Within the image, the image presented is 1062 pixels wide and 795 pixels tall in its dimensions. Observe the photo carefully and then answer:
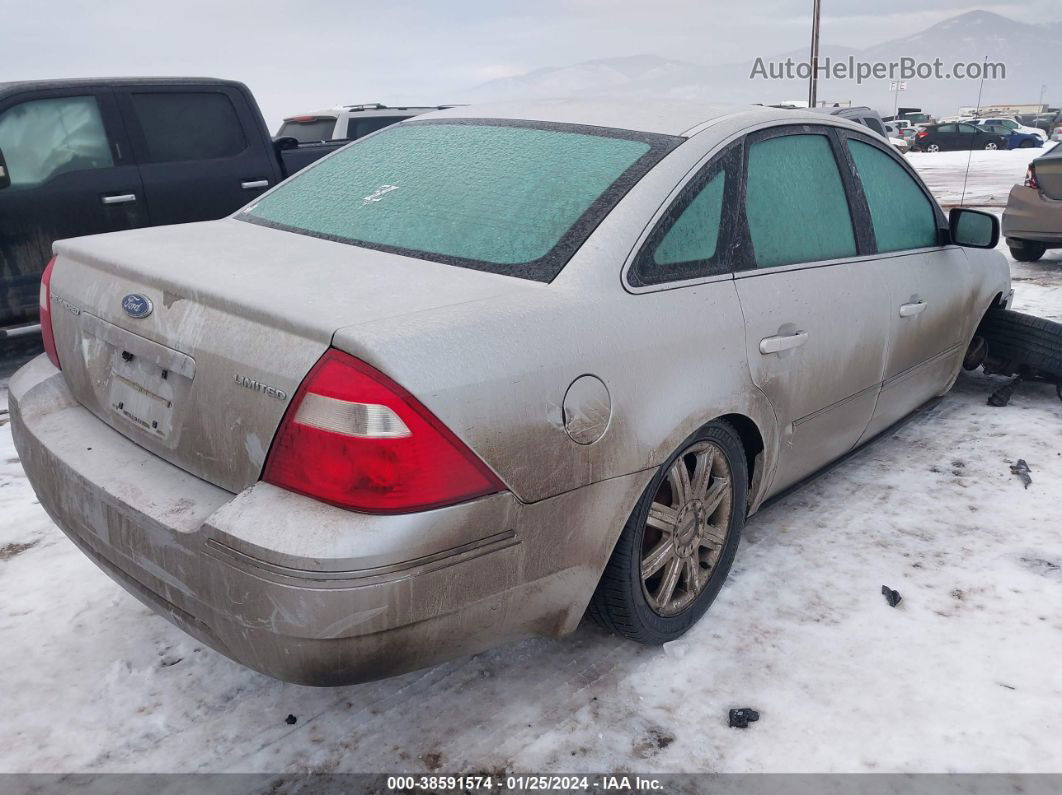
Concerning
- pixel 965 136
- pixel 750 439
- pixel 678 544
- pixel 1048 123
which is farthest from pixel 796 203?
pixel 1048 123

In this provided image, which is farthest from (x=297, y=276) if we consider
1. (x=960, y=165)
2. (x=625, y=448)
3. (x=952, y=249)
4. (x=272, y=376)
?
(x=960, y=165)

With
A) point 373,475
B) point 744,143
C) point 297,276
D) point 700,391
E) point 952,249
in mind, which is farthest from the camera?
point 952,249

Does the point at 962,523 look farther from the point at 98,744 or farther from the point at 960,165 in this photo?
the point at 960,165

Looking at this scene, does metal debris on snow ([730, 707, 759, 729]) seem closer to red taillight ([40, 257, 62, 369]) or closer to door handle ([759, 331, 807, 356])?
door handle ([759, 331, 807, 356])

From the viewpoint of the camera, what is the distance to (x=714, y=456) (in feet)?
8.79

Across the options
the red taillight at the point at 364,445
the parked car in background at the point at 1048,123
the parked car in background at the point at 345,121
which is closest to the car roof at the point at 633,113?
the red taillight at the point at 364,445

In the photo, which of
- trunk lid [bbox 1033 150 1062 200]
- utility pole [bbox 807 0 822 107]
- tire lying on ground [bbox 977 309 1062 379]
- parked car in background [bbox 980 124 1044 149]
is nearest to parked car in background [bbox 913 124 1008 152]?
parked car in background [bbox 980 124 1044 149]

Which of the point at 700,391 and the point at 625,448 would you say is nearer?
the point at 625,448

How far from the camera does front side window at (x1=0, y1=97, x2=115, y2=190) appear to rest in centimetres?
565

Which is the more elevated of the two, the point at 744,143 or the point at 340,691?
the point at 744,143

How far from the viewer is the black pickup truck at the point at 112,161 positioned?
18.5 feet

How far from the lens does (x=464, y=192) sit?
8.54 feet

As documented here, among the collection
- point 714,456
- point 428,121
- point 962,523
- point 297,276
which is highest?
point 428,121

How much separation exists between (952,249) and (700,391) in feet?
7.73
